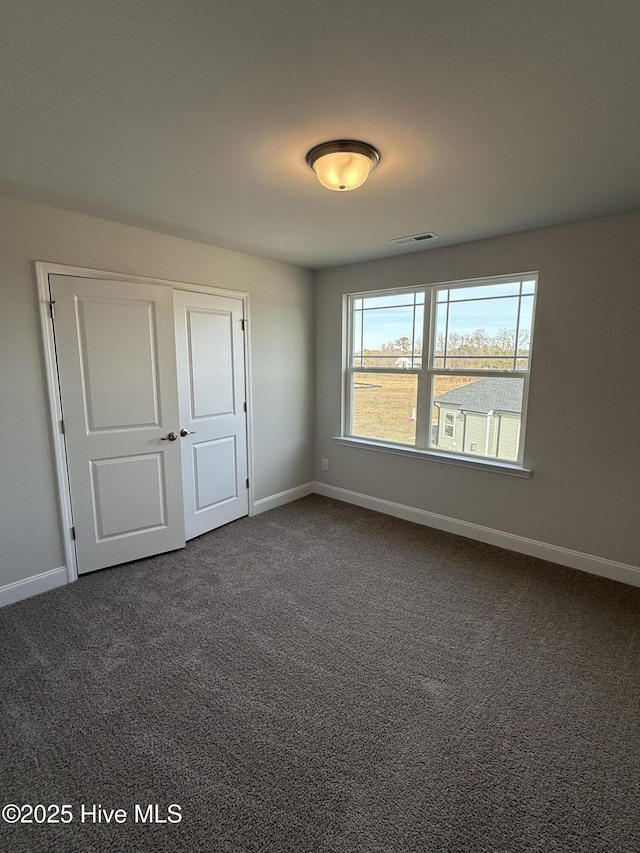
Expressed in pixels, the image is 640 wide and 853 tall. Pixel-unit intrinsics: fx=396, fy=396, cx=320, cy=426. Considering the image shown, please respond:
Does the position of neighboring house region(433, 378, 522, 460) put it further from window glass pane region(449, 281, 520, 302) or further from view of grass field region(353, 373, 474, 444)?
window glass pane region(449, 281, 520, 302)

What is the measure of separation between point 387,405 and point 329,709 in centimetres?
275

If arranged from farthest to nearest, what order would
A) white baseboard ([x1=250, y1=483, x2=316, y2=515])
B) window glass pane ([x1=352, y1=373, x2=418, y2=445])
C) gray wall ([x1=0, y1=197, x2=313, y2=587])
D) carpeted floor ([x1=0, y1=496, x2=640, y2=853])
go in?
1. white baseboard ([x1=250, y1=483, x2=316, y2=515])
2. window glass pane ([x1=352, y1=373, x2=418, y2=445])
3. gray wall ([x1=0, y1=197, x2=313, y2=587])
4. carpeted floor ([x1=0, y1=496, x2=640, y2=853])

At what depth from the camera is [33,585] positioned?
2635 mm

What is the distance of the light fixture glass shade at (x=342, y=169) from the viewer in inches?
69.9

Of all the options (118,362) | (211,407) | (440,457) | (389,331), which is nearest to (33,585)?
(118,362)

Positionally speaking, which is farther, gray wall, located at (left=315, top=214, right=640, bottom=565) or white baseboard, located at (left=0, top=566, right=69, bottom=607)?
gray wall, located at (left=315, top=214, right=640, bottom=565)

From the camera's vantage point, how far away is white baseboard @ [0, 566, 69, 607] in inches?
99.8

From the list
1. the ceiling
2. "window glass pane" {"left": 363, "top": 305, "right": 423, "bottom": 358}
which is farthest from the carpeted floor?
the ceiling

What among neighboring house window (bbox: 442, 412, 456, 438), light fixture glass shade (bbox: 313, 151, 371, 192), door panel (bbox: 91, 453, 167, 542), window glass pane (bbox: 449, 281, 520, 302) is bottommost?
door panel (bbox: 91, 453, 167, 542)

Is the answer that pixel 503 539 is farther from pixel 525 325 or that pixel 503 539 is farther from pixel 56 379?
pixel 56 379

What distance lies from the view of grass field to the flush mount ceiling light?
210 centimetres

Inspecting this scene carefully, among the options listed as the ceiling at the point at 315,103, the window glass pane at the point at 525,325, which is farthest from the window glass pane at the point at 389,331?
the ceiling at the point at 315,103

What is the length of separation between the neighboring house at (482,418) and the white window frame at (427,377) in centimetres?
5

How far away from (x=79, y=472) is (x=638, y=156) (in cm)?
366
